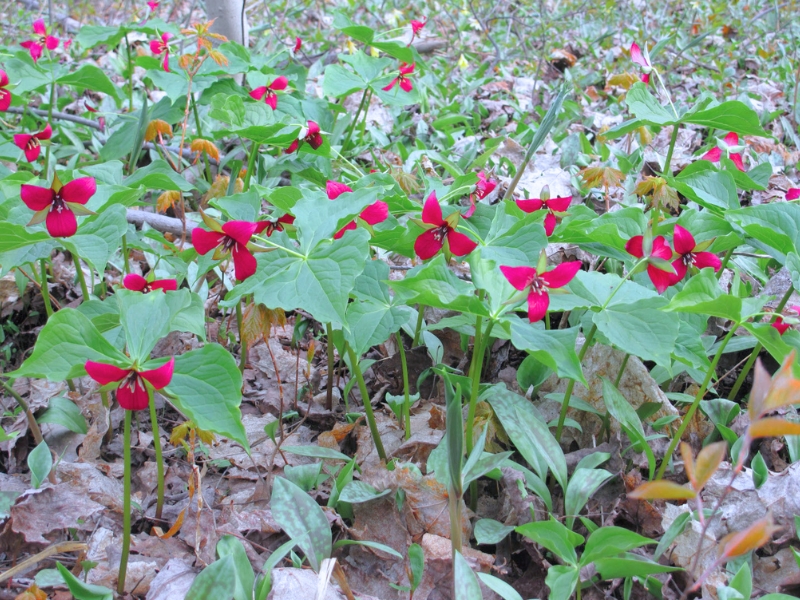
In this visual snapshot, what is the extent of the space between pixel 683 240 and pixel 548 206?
1.18 feet

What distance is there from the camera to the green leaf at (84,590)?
121cm

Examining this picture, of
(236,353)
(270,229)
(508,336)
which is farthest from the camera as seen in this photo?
(236,353)

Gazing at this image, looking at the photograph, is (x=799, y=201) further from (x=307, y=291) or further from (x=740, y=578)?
(x=307, y=291)

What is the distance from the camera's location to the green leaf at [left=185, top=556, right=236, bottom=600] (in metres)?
1.15

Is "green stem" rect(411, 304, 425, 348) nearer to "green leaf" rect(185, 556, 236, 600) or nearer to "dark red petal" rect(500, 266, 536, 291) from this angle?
"dark red petal" rect(500, 266, 536, 291)

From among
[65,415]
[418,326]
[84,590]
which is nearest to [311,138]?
[418,326]

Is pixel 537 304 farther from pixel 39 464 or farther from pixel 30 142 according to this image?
pixel 30 142

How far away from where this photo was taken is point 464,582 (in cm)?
115

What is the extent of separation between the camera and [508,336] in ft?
4.27

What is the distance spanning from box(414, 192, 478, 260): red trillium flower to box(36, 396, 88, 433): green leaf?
1080mm

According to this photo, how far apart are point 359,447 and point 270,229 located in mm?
656

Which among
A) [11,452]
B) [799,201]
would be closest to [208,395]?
[11,452]

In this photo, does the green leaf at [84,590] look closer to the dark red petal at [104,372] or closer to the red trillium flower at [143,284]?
the dark red petal at [104,372]

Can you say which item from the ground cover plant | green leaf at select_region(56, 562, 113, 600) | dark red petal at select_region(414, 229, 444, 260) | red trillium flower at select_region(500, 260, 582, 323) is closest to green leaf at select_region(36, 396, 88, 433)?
the ground cover plant
